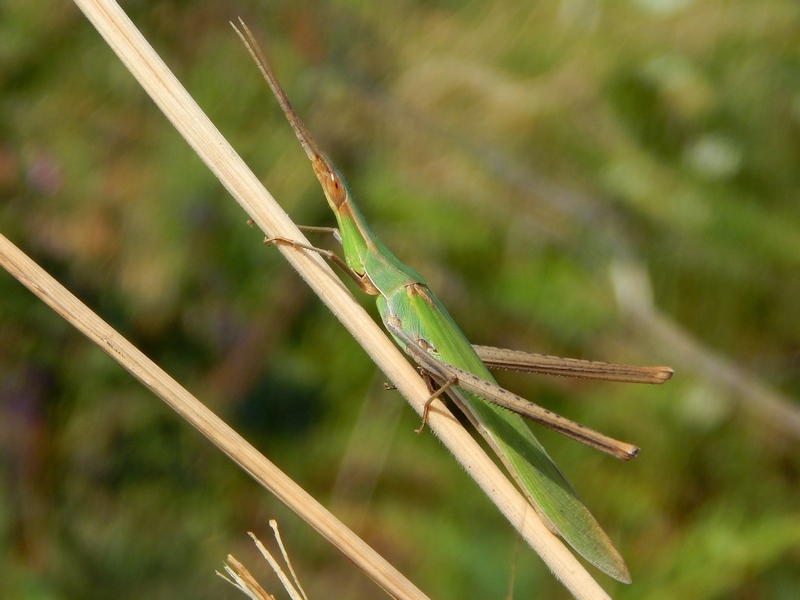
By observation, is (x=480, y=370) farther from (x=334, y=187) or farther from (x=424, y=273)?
(x=424, y=273)

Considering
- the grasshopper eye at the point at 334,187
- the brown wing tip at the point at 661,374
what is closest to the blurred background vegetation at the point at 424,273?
the brown wing tip at the point at 661,374

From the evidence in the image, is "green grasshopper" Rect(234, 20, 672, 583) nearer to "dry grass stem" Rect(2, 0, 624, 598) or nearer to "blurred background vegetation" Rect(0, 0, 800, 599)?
"dry grass stem" Rect(2, 0, 624, 598)

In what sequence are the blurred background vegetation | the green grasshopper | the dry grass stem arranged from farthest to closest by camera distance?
the blurred background vegetation < the green grasshopper < the dry grass stem

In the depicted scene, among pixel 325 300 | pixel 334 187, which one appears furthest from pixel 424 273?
pixel 325 300

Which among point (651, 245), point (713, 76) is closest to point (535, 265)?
point (651, 245)

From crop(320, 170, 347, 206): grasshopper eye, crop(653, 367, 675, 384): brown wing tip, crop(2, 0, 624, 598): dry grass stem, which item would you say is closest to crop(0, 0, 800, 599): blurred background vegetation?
crop(653, 367, 675, 384): brown wing tip

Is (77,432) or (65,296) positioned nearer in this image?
(65,296)

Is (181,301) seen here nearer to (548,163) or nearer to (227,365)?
(227,365)
